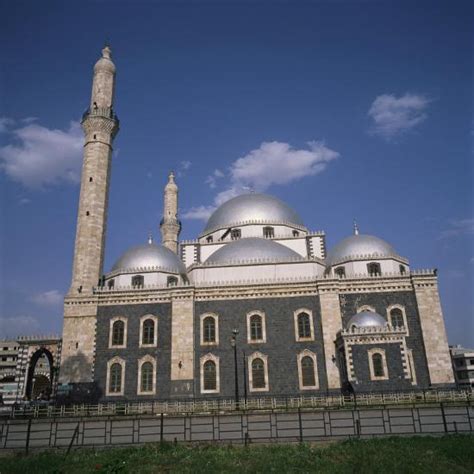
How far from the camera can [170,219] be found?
42.3 m

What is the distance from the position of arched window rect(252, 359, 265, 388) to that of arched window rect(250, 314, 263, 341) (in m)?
1.43

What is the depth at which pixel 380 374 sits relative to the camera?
2475cm

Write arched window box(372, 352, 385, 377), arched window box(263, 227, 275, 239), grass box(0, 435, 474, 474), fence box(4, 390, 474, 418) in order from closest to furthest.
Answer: grass box(0, 435, 474, 474) → fence box(4, 390, 474, 418) → arched window box(372, 352, 385, 377) → arched window box(263, 227, 275, 239)

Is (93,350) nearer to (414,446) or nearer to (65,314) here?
(65,314)

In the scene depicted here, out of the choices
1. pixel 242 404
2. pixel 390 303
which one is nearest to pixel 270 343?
pixel 242 404

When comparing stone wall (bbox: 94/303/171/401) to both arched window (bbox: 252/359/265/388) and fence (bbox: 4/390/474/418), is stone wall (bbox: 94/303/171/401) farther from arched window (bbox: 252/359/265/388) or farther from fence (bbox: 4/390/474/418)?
arched window (bbox: 252/359/265/388)

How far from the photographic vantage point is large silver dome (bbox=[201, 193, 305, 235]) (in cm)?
3728

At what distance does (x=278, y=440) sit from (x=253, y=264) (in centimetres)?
1854

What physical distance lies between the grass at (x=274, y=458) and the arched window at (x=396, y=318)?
53.9 feet

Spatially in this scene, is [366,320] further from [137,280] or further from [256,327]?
[137,280]

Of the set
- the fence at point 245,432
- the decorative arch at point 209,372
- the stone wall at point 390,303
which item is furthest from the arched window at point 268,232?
the fence at point 245,432

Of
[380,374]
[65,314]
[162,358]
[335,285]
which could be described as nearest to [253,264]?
[335,285]

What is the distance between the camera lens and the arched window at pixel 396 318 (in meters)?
28.1

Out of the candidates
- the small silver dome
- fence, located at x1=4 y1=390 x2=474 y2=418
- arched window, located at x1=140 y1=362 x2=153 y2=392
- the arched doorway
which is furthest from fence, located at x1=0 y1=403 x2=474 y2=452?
the arched doorway
